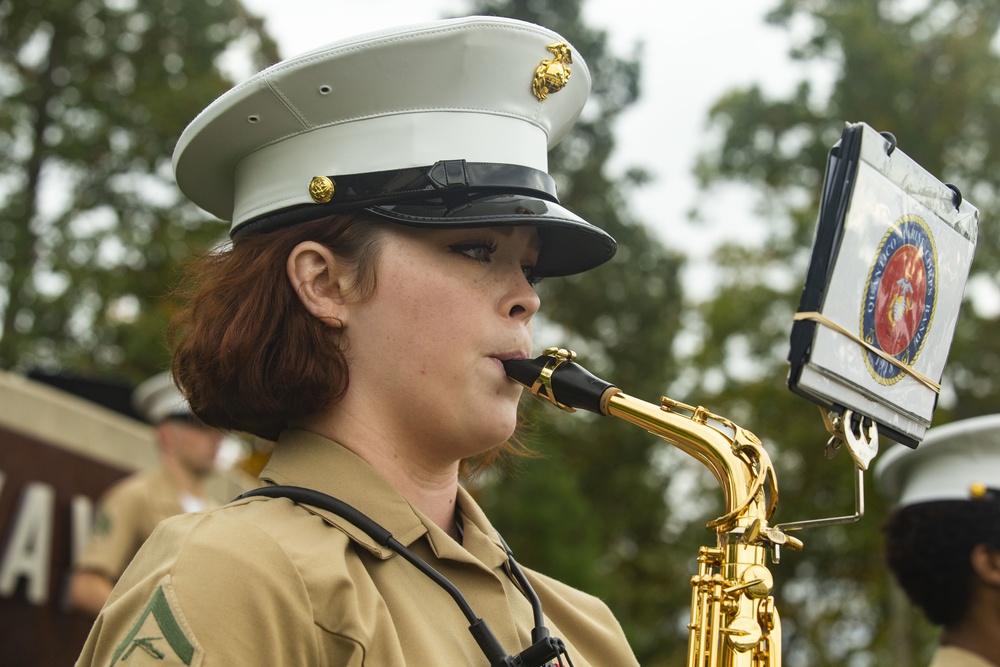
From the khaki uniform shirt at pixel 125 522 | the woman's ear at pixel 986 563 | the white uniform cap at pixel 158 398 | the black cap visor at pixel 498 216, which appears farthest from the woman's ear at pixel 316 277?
the white uniform cap at pixel 158 398

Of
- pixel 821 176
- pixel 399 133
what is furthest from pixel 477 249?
pixel 821 176

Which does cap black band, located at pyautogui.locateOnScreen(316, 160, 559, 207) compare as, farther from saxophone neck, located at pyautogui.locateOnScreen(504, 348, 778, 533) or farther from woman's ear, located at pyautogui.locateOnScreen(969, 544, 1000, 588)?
woman's ear, located at pyautogui.locateOnScreen(969, 544, 1000, 588)

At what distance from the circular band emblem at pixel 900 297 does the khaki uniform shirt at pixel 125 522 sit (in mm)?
4743

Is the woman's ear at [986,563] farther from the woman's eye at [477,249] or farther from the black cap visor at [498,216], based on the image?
the woman's eye at [477,249]

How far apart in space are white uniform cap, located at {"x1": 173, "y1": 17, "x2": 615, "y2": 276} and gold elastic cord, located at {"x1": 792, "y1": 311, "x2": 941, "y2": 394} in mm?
558

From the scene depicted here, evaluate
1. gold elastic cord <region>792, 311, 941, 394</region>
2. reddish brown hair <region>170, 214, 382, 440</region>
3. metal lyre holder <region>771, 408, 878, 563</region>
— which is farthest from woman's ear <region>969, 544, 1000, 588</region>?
reddish brown hair <region>170, 214, 382, 440</region>

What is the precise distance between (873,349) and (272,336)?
1175 mm

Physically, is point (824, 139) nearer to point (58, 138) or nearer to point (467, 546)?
point (58, 138)

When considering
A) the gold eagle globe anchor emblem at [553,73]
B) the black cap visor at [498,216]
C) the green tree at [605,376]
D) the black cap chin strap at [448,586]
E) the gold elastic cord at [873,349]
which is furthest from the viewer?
the green tree at [605,376]

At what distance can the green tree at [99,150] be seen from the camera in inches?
680

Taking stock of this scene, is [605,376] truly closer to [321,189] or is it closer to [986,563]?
[986,563]

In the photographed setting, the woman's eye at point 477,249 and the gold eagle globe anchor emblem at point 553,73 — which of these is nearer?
the woman's eye at point 477,249

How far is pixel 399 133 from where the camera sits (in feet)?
7.80

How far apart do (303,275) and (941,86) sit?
15.3m
